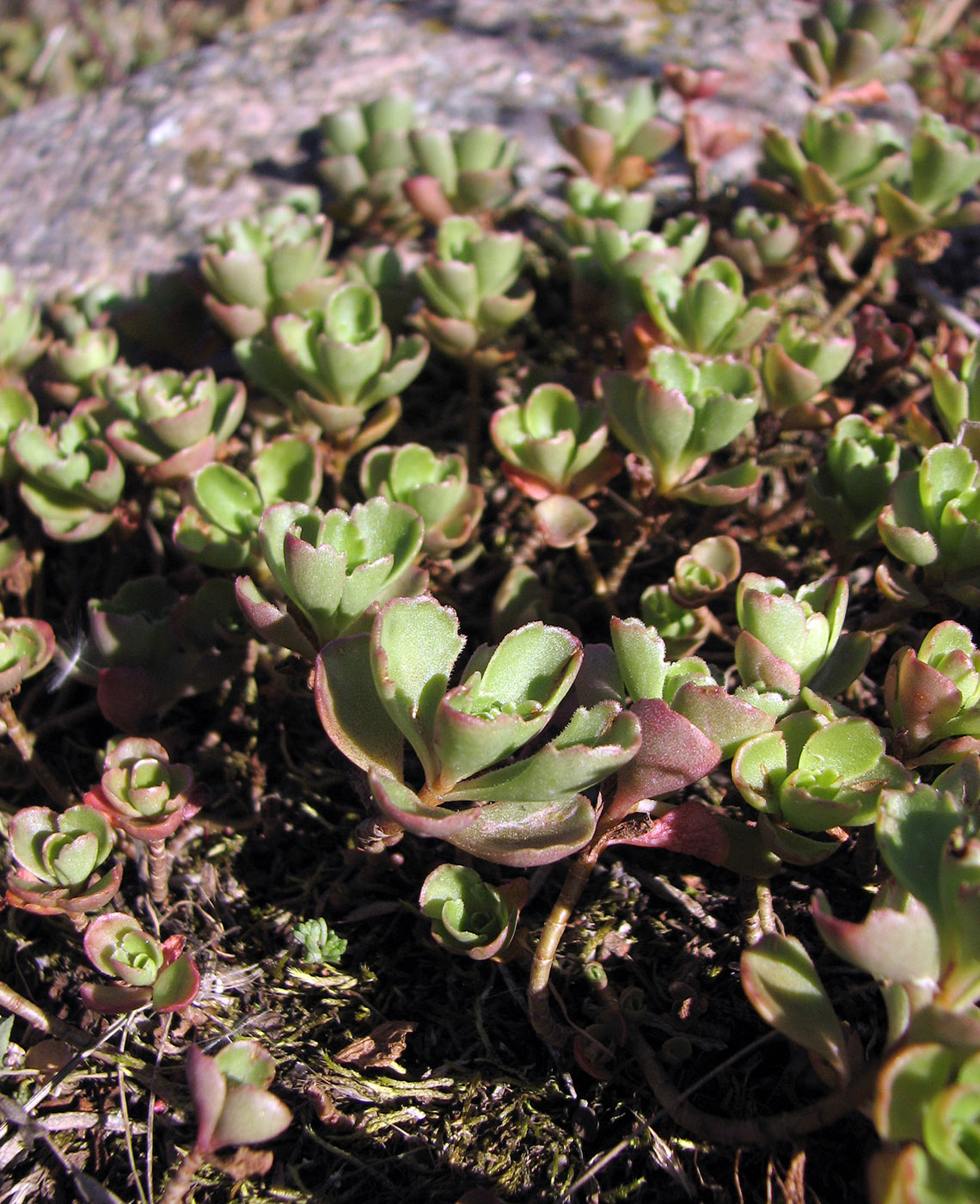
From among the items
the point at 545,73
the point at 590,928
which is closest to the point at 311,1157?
the point at 590,928

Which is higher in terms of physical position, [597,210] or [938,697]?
[597,210]

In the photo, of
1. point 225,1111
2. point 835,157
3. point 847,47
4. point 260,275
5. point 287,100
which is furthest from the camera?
point 287,100

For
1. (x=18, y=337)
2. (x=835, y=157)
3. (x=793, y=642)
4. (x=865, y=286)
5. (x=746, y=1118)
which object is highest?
(x=18, y=337)

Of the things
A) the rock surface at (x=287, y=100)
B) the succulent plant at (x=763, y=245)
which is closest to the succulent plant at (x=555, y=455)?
the succulent plant at (x=763, y=245)

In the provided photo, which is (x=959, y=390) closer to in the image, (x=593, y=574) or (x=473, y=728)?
(x=593, y=574)

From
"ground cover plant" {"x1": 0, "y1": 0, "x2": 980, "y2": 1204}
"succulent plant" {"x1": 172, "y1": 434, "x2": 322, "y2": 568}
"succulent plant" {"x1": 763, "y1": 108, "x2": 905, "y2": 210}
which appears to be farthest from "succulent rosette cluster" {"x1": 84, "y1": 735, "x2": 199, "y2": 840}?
"succulent plant" {"x1": 763, "y1": 108, "x2": 905, "y2": 210}

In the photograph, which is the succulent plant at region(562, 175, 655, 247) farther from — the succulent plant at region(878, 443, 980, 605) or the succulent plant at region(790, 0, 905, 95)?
the succulent plant at region(878, 443, 980, 605)

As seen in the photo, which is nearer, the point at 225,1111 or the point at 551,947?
the point at 225,1111

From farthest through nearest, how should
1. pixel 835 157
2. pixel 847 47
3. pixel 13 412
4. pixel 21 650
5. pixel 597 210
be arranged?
pixel 847 47
pixel 597 210
pixel 835 157
pixel 13 412
pixel 21 650

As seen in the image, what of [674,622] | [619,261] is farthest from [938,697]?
[619,261]
